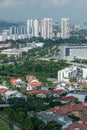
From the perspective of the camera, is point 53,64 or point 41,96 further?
point 53,64

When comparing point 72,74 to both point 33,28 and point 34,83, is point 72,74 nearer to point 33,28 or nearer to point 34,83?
point 34,83

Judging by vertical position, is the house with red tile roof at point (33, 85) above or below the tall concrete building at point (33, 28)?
below

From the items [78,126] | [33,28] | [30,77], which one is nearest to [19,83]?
[30,77]

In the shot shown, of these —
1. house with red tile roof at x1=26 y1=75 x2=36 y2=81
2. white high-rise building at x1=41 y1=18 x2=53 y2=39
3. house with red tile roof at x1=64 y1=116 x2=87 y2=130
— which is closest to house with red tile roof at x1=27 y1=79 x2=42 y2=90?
house with red tile roof at x1=26 y1=75 x2=36 y2=81

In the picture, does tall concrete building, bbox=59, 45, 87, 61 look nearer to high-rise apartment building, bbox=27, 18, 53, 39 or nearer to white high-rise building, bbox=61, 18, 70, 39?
high-rise apartment building, bbox=27, 18, 53, 39

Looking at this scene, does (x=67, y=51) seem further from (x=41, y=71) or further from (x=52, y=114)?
(x=52, y=114)

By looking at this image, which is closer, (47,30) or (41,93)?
(41,93)

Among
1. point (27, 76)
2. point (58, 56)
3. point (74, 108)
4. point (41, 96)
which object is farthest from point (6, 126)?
point (58, 56)

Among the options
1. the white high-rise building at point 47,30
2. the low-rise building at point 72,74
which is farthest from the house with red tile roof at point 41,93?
the white high-rise building at point 47,30

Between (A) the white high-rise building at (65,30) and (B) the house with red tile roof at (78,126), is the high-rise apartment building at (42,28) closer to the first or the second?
(A) the white high-rise building at (65,30)

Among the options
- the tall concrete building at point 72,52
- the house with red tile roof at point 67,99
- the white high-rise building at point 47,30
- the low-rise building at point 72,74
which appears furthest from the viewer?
the white high-rise building at point 47,30

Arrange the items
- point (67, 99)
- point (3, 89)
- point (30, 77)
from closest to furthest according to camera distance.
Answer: point (67, 99)
point (3, 89)
point (30, 77)
